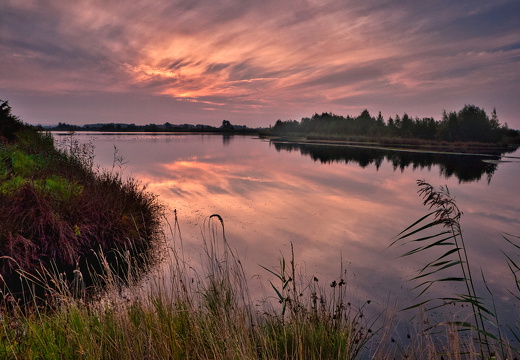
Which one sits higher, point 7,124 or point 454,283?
point 7,124

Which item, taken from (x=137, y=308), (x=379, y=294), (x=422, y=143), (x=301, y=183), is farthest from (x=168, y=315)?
(x=422, y=143)

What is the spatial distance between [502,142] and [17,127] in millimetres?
94391

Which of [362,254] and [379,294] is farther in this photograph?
[362,254]

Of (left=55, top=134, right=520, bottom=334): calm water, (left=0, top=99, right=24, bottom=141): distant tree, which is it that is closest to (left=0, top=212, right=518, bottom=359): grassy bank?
(left=55, top=134, right=520, bottom=334): calm water

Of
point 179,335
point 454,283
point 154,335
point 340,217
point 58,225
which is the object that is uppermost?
point 58,225

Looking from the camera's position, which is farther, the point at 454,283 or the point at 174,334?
the point at 454,283

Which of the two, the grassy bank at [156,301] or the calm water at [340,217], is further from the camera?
the calm water at [340,217]

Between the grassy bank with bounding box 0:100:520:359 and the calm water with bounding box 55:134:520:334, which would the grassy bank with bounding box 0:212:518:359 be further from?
the calm water with bounding box 55:134:520:334

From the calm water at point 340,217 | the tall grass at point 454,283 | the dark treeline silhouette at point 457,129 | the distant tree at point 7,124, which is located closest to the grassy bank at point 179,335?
the tall grass at point 454,283

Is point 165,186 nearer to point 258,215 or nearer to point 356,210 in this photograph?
point 258,215

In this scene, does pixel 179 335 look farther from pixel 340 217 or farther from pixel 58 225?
pixel 340 217

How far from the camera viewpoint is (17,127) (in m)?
19.6

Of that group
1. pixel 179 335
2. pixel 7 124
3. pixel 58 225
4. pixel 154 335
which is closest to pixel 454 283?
pixel 179 335

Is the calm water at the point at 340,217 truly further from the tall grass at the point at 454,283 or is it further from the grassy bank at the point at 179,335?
the grassy bank at the point at 179,335
